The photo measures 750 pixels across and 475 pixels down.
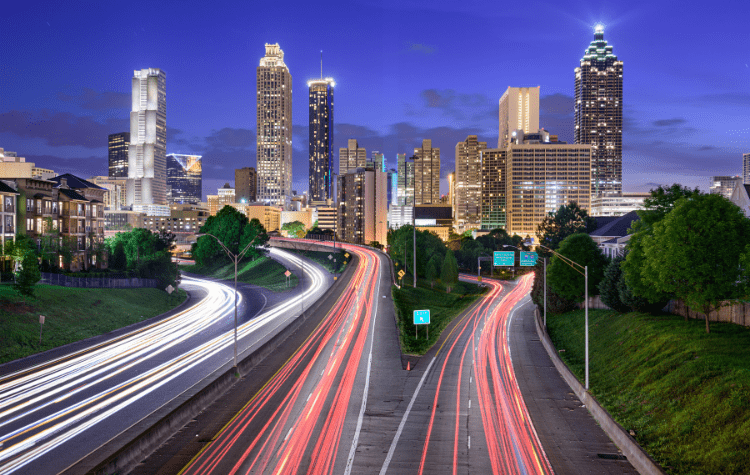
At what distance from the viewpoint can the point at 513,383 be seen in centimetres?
3209

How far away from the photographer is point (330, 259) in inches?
4286

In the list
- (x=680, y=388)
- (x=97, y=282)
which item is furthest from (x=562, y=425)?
(x=97, y=282)

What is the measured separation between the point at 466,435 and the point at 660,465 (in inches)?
301

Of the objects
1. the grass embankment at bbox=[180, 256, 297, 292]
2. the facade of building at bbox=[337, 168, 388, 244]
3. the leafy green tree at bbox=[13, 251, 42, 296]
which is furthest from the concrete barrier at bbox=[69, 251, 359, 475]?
the facade of building at bbox=[337, 168, 388, 244]

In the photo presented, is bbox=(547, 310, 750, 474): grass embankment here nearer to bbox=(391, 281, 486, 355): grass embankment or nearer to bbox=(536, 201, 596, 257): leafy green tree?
bbox=(391, 281, 486, 355): grass embankment

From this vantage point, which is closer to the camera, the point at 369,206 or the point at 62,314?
the point at 62,314

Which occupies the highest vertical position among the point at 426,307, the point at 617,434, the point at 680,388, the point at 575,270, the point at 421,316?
the point at 575,270

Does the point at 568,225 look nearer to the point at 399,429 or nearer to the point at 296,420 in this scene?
the point at 399,429

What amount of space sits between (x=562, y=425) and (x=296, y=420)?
12.9 m

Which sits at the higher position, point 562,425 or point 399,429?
point 399,429

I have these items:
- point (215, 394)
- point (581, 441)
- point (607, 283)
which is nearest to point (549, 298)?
point (607, 283)

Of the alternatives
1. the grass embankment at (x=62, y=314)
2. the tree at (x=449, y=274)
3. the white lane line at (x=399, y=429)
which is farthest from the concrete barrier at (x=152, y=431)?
the tree at (x=449, y=274)

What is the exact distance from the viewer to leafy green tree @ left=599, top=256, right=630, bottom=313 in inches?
1875

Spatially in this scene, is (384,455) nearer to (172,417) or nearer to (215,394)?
(172,417)
